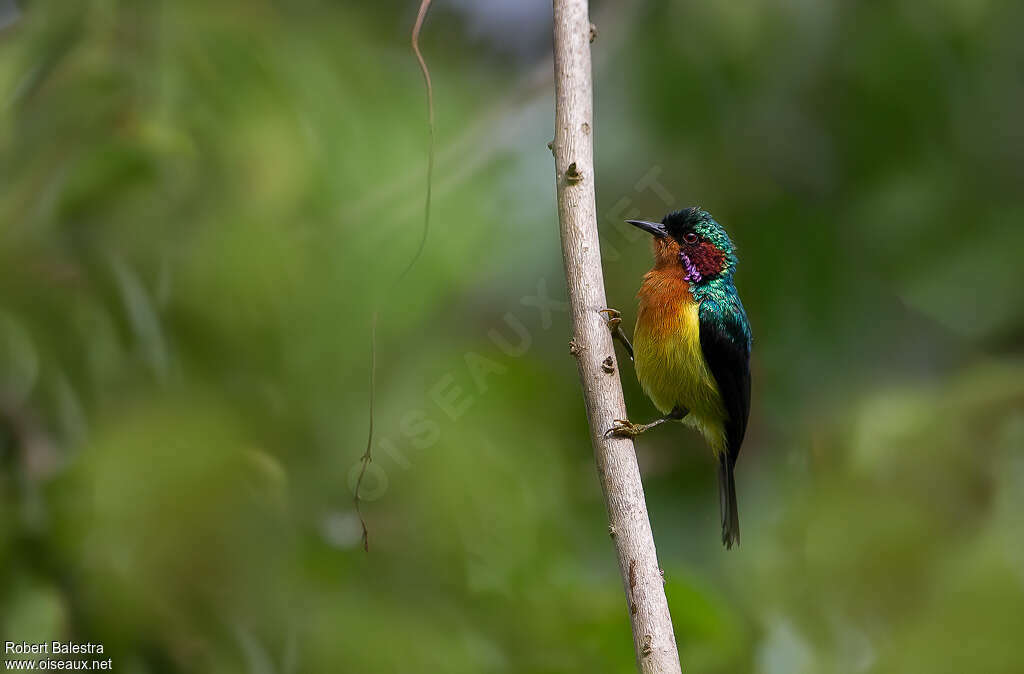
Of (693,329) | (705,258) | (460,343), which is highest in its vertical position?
(705,258)

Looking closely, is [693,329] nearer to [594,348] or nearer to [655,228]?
[655,228]

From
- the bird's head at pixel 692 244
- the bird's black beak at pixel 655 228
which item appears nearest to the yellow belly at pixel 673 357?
the bird's head at pixel 692 244

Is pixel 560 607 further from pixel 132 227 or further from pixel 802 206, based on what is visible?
pixel 802 206

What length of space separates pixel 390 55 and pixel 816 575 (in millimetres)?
2479

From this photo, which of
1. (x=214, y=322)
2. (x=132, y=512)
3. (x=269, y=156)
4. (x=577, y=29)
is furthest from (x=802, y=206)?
(x=132, y=512)

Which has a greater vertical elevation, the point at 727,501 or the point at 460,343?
the point at 460,343

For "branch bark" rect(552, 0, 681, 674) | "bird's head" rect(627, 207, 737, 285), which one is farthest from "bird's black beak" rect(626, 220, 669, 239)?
"branch bark" rect(552, 0, 681, 674)

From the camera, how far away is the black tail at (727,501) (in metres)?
3.63

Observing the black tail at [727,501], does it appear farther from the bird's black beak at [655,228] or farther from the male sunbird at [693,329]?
the bird's black beak at [655,228]

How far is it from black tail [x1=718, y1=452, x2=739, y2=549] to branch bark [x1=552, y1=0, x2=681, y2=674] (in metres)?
1.49

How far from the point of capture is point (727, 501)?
146 inches

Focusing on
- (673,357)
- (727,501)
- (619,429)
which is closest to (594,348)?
(619,429)

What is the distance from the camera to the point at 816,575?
3.29 metres

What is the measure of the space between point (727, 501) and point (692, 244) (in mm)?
1074
